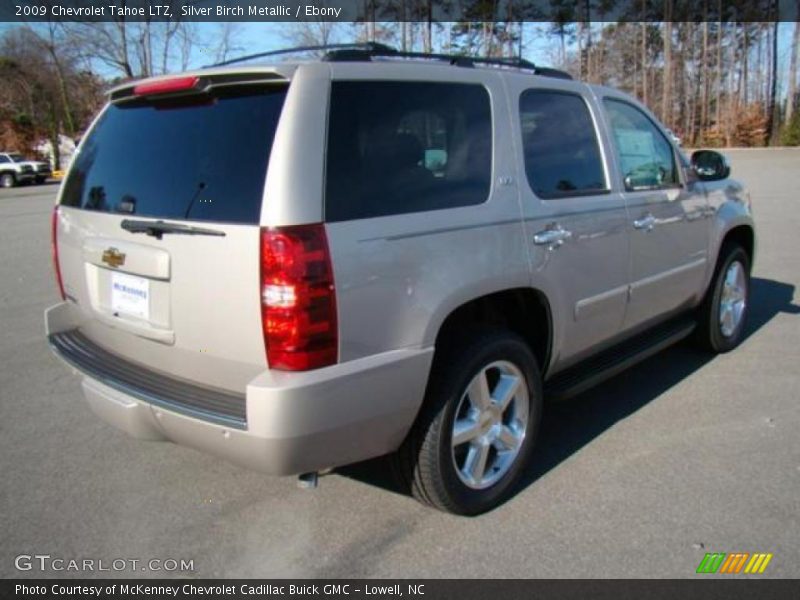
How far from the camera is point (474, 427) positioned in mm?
2996

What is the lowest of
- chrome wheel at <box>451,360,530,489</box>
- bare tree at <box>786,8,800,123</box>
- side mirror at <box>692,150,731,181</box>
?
chrome wheel at <box>451,360,530,489</box>

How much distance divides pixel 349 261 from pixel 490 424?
3.83 feet

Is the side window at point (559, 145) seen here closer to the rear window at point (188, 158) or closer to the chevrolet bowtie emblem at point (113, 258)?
the rear window at point (188, 158)

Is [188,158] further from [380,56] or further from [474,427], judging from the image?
[474,427]

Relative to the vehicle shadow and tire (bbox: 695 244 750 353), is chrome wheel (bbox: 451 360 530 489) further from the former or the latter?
tire (bbox: 695 244 750 353)

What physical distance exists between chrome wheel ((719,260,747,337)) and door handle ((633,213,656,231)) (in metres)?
1.41

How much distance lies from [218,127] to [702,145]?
49.0m

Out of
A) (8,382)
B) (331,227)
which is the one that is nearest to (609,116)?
(331,227)

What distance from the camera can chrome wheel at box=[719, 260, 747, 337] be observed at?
5086 millimetres

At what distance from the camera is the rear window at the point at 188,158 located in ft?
7.84

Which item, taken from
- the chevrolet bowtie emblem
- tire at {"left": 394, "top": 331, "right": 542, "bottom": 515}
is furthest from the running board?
the chevrolet bowtie emblem
